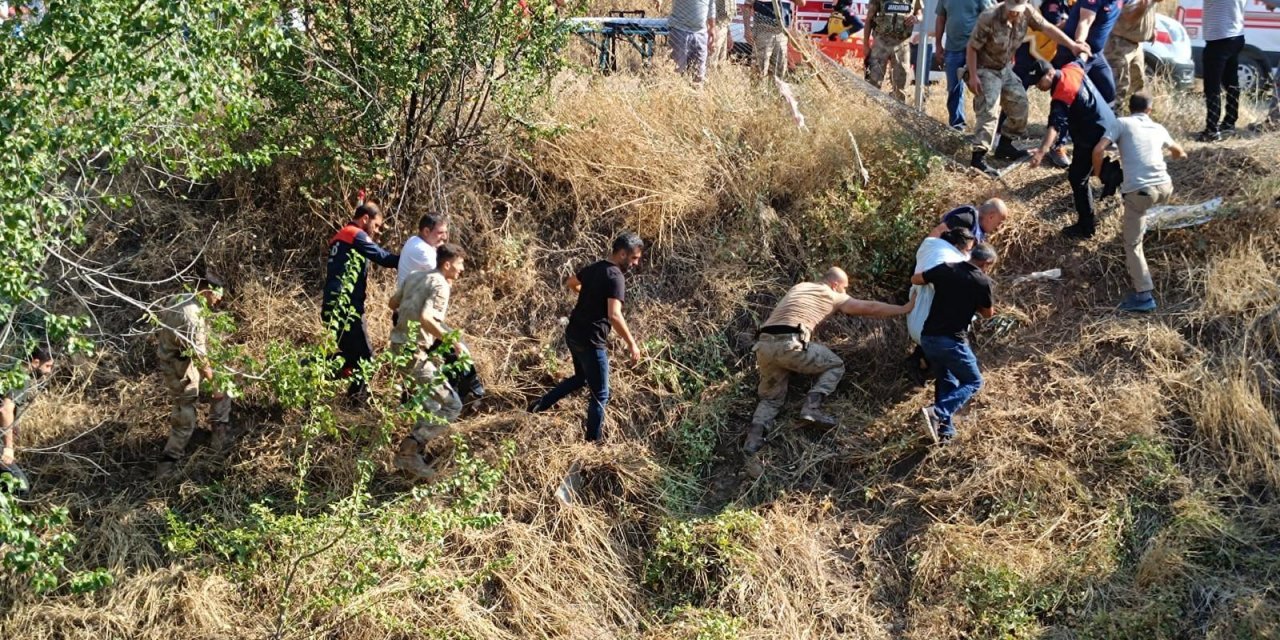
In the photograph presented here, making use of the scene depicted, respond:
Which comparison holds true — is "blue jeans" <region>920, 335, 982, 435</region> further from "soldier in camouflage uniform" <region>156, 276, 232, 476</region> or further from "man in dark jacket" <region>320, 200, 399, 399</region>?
"soldier in camouflage uniform" <region>156, 276, 232, 476</region>

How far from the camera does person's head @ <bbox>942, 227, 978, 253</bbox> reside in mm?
7660

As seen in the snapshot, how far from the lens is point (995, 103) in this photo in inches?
362

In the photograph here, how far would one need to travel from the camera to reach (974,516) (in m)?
7.44

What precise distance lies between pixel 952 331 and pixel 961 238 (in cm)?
66

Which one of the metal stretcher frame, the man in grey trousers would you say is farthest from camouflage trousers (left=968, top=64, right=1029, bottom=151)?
the metal stretcher frame

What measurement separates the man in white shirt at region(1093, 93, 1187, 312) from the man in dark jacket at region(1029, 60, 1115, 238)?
0.86 ft

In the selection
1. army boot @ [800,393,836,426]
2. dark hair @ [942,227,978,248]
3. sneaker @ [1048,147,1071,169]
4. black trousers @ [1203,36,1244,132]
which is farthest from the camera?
black trousers @ [1203,36,1244,132]

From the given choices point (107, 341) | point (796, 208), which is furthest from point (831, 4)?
point (107, 341)

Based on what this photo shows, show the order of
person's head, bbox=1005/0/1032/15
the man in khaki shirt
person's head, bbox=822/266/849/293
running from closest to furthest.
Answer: person's head, bbox=822/266/849/293
person's head, bbox=1005/0/1032/15
the man in khaki shirt

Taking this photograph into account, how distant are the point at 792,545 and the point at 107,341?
5065 millimetres

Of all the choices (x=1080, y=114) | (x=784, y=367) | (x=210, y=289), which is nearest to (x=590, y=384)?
(x=784, y=367)

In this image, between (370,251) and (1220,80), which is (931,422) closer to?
(370,251)

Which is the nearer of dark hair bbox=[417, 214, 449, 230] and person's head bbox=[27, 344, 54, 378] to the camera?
person's head bbox=[27, 344, 54, 378]

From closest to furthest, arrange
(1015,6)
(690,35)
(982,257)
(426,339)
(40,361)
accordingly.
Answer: (40,361) → (426,339) → (982,257) → (1015,6) → (690,35)
